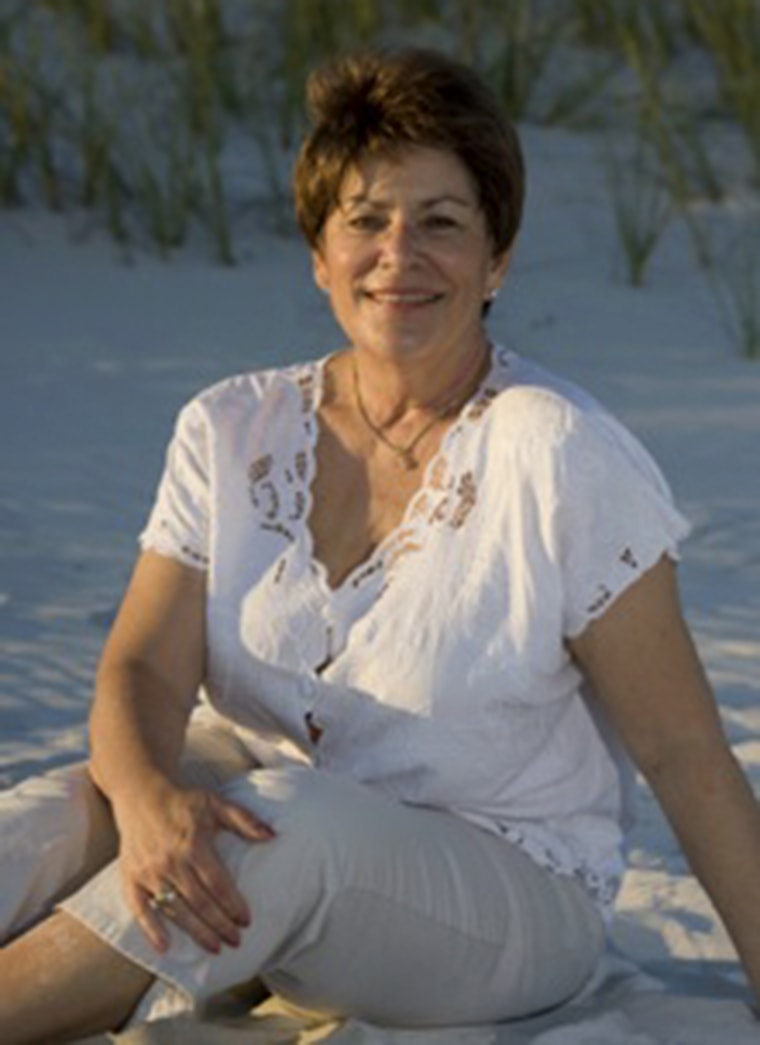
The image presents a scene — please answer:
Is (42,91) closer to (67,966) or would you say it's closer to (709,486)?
(709,486)

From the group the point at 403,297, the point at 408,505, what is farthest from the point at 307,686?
the point at 403,297

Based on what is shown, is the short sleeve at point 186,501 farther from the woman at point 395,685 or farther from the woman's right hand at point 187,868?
the woman's right hand at point 187,868

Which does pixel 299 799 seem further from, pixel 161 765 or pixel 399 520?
pixel 399 520

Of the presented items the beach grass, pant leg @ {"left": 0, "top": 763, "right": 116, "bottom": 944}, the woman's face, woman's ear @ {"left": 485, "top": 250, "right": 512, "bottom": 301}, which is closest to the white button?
pant leg @ {"left": 0, "top": 763, "right": 116, "bottom": 944}

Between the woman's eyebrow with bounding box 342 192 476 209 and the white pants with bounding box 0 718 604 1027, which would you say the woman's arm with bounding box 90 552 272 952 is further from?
the woman's eyebrow with bounding box 342 192 476 209

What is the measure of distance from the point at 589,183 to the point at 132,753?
4.35m

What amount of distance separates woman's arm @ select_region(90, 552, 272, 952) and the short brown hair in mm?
503

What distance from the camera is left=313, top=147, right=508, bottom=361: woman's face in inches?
126

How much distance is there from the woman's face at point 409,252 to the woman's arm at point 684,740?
1.27ft

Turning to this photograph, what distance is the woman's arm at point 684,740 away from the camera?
309 centimetres

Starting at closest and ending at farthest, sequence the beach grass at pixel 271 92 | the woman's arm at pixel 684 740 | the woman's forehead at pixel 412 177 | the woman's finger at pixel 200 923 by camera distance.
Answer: the woman's finger at pixel 200 923 → the woman's arm at pixel 684 740 → the woman's forehead at pixel 412 177 → the beach grass at pixel 271 92

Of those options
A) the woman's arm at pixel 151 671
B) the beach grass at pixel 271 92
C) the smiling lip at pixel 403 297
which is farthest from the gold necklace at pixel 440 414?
the beach grass at pixel 271 92

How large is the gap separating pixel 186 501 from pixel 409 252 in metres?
0.40

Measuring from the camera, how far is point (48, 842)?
3223 mm
